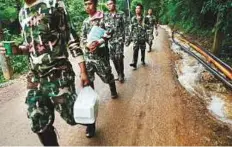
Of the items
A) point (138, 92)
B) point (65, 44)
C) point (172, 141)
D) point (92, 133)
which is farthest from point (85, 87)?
point (138, 92)

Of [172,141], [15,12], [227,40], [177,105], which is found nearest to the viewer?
[172,141]

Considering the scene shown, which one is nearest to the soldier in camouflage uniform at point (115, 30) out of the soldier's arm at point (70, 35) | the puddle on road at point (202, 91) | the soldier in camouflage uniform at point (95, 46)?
the soldier in camouflage uniform at point (95, 46)

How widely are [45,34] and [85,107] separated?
929mm

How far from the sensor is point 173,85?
8.20m

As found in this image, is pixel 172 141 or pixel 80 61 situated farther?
pixel 172 141

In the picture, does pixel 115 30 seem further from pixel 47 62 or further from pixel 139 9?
pixel 47 62

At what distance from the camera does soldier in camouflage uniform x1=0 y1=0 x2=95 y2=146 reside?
351cm

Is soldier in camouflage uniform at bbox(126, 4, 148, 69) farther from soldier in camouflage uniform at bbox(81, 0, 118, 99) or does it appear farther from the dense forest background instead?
soldier in camouflage uniform at bbox(81, 0, 118, 99)

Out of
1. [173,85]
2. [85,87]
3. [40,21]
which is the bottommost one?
[173,85]

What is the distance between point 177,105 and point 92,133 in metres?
2.23

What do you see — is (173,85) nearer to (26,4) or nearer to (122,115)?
(122,115)

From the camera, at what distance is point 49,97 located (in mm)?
3680

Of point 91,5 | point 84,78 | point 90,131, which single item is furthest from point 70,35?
point 91,5

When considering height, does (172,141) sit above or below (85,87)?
below
